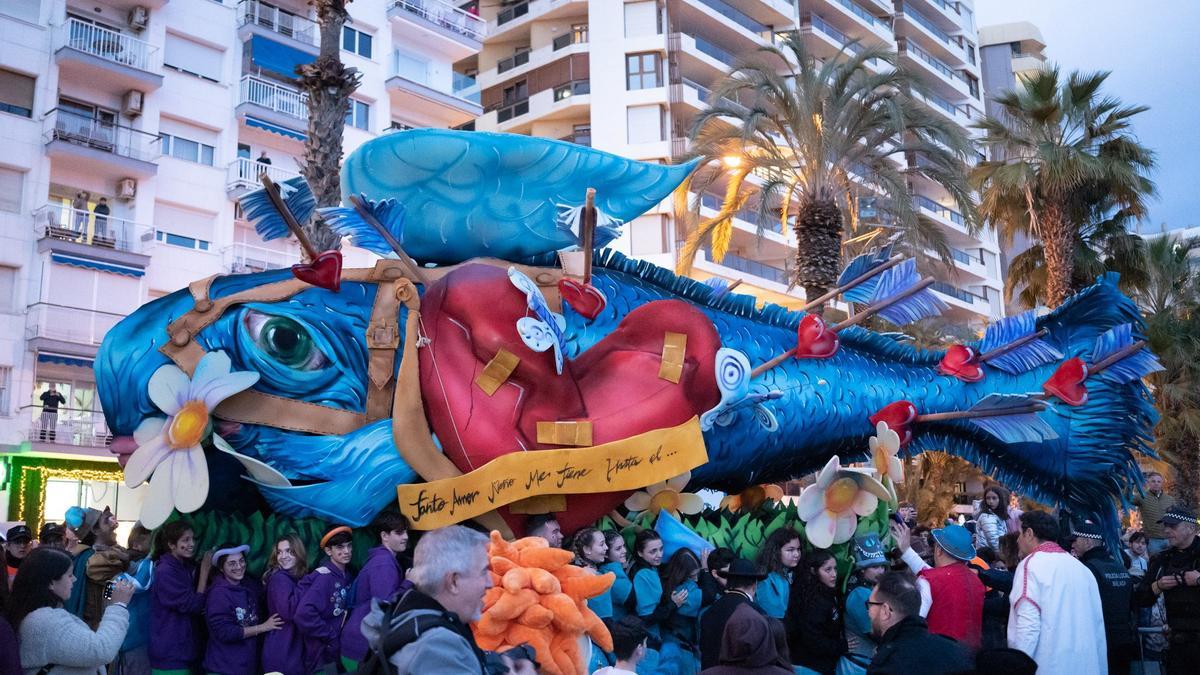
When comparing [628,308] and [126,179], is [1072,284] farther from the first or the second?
[126,179]

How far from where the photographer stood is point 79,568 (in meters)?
7.46

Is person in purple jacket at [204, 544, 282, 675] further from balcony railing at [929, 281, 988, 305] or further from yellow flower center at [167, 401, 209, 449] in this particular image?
balcony railing at [929, 281, 988, 305]

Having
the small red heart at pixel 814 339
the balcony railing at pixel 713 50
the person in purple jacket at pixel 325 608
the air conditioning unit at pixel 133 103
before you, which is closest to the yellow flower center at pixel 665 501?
the small red heart at pixel 814 339

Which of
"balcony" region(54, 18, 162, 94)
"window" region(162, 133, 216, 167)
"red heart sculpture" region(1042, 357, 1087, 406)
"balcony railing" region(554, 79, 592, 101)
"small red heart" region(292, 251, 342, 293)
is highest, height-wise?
"balcony railing" region(554, 79, 592, 101)

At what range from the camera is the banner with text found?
8.07 metres

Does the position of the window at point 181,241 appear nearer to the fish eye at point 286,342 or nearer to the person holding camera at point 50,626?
the fish eye at point 286,342

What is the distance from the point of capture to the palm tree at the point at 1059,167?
18.9 meters

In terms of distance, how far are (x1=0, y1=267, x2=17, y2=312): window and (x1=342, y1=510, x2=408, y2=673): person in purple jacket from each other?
58.0 feet

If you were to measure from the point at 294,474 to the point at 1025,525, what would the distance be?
490cm

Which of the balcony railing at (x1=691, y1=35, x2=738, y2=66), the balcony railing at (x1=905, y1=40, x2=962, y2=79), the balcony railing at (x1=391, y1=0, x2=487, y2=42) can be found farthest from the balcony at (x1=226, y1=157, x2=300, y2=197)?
the balcony railing at (x1=905, y1=40, x2=962, y2=79)

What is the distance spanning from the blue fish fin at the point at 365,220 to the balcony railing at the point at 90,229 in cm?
1625

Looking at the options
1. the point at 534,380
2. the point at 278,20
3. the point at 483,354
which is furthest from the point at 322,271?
the point at 278,20

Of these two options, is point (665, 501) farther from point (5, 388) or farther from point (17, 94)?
point (17, 94)

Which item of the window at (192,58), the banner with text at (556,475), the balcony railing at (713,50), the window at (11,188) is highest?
the balcony railing at (713,50)
